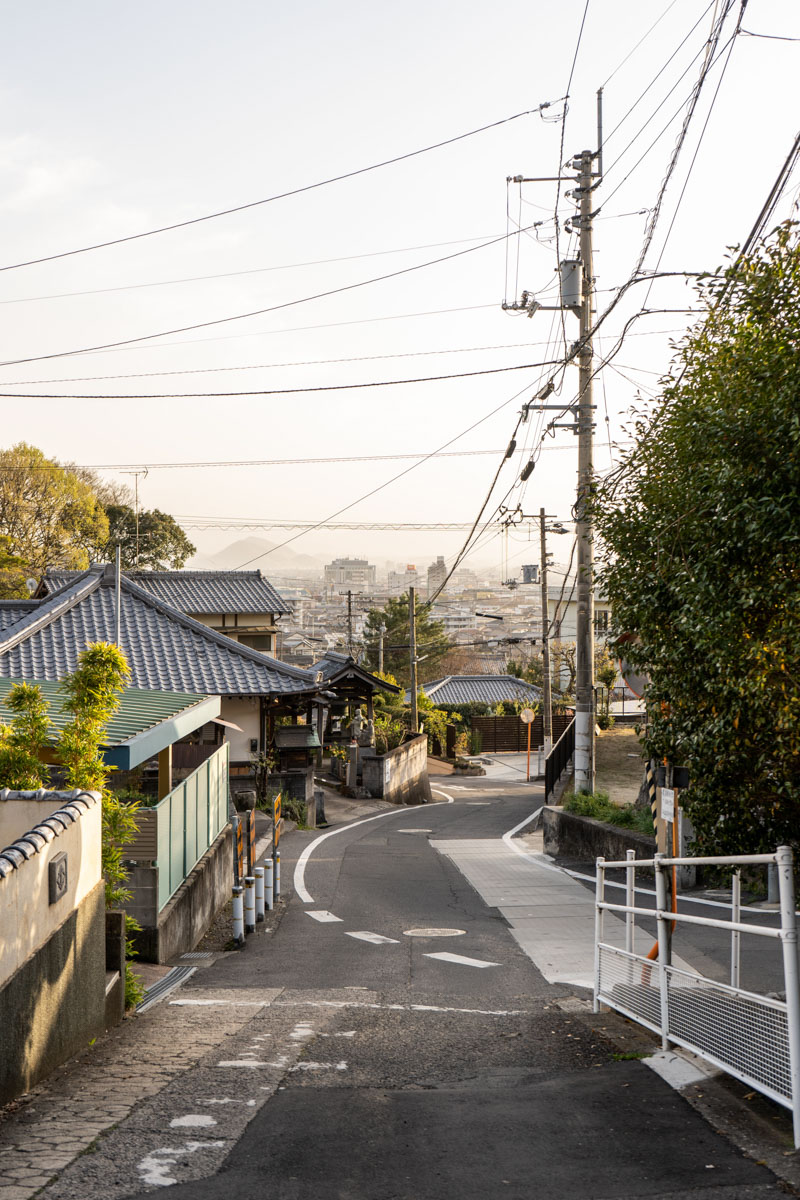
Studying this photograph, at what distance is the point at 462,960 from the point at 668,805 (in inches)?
147

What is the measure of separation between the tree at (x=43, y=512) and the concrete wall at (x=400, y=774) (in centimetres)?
2092

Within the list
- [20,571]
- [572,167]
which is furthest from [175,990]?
[20,571]

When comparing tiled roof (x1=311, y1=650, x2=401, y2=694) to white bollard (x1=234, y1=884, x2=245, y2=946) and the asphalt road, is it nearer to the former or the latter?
white bollard (x1=234, y1=884, x2=245, y2=946)

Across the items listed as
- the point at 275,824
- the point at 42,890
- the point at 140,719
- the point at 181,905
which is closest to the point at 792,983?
the point at 42,890

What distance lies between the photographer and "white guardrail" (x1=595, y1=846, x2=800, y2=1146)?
16.4 ft

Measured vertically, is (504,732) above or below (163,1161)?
below

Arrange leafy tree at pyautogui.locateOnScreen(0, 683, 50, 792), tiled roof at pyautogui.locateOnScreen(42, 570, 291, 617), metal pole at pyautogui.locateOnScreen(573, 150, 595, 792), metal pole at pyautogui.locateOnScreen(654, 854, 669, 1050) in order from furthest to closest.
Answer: tiled roof at pyautogui.locateOnScreen(42, 570, 291, 617) < metal pole at pyautogui.locateOnScreen(573, 150, 595, 792) < leafy tree at pyautogui.locateOnScreen(0, 683, 50, 792) < metal pole at pyautogui.locateOnScreen(654, 854, 669, 1050)

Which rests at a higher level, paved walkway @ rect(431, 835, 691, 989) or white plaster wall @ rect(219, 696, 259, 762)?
white plaster wall @ rect(219, 696, 259, 762)

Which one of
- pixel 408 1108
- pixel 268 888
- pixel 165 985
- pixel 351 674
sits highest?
pixel 351 674

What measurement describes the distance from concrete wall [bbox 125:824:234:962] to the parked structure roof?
1.54 meters

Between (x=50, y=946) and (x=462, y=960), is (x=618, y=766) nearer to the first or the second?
(x=462, y=960)

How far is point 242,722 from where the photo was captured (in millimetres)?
28234

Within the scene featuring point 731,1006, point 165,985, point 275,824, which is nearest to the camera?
point 731,1006

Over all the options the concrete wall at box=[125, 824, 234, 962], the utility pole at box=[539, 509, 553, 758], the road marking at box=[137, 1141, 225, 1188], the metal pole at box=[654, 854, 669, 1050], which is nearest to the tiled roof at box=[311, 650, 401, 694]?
the utility pole at box=[539, 509, 553, 758]
